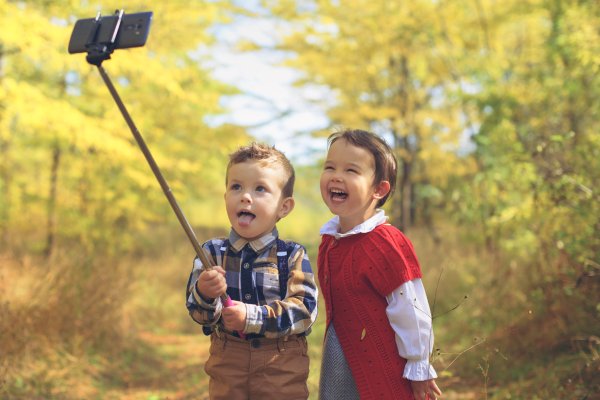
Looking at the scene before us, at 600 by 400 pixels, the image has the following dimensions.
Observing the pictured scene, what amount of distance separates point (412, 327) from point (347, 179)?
542 mm

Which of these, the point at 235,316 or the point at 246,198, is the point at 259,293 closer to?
the point at 235,316

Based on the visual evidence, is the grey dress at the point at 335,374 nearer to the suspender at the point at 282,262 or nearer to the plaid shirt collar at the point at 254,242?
the suspender at the point at 282,262

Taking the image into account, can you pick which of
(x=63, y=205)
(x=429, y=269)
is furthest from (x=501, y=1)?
(x=63, y=205)

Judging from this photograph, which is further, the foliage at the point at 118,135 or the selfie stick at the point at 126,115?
the foliage at the point at 118,135

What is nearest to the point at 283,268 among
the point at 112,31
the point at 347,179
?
the point at 347,179

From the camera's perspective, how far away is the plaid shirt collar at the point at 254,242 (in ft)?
6.83

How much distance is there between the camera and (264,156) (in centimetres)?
210

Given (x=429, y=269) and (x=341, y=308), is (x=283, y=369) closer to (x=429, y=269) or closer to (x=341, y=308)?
(x=341, y=308)

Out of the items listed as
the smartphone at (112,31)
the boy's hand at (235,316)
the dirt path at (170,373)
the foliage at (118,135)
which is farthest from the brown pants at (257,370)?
the foliage at (118,135)

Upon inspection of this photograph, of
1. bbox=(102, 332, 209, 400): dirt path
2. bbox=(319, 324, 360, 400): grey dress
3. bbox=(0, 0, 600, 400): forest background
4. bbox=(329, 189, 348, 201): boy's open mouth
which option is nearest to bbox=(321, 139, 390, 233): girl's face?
bbox=(329, 189, 348, 201): boy's open mouth

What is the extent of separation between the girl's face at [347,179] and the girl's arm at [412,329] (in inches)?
13.2

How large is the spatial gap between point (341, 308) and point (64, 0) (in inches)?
224

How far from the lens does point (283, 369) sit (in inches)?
80.0

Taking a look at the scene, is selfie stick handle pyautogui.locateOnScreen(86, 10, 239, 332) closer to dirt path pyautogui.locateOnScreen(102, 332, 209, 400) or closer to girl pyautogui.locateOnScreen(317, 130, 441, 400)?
girl pyautogui.locateOnScreen(317, 130, 441, 400)
